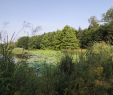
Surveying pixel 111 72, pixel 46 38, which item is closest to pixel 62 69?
pixel 111 72

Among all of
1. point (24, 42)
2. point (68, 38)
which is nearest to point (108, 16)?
point (68, 38)

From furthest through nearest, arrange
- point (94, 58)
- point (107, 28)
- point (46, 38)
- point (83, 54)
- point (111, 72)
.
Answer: point (46, 38) → point (107, 28) → point (83, 54) → point (94, 58) → point (111, 72)

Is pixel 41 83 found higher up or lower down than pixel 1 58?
lower down

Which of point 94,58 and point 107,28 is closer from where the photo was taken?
point 94,58

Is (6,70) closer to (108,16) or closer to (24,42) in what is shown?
(24,42)

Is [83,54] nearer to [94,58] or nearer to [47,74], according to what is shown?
[94,58]

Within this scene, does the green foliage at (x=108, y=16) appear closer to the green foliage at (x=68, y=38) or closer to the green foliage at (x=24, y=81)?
the green foliage at (x=68, y=38)

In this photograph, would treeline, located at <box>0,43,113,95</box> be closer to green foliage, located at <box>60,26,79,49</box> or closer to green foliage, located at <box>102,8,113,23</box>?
green foliage, located at <box>60,26,79,49</box>

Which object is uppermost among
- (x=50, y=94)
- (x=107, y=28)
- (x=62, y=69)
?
(x=107, y=28)

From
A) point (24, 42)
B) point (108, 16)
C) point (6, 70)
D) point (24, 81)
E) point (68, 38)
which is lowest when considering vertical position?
point (24, 81)

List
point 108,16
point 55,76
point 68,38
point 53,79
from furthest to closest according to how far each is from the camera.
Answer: point 108,16
point 68,38
point 55,76
point 53,79

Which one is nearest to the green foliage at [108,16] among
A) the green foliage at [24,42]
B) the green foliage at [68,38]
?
the green foliage at [68,38]

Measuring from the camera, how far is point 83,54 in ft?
26.3

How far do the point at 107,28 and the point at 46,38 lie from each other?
52.7 feet
